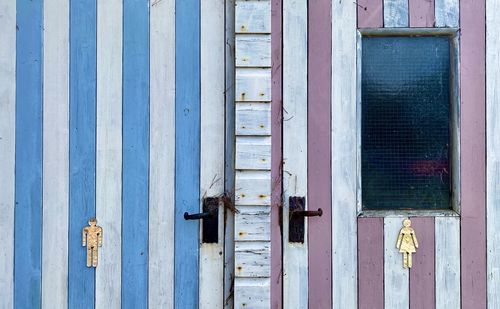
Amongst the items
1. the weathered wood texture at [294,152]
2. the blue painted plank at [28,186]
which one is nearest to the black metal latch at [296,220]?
the weathered wood texture at [294,152]

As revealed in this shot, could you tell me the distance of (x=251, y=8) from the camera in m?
1.87

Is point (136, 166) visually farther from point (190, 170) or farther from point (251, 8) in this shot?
point (251, 8)

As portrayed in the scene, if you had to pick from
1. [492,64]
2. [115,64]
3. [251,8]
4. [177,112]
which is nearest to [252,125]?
[177,112]

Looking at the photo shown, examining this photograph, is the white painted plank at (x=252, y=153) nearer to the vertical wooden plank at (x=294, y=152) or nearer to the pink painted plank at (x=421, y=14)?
the vertical wooden plank at (x=294, y=152)

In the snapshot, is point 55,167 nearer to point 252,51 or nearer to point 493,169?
point 252,51

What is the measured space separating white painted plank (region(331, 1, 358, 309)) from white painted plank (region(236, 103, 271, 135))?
0.77 ft

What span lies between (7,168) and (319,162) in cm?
105

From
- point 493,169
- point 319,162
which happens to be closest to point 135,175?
point 319,162

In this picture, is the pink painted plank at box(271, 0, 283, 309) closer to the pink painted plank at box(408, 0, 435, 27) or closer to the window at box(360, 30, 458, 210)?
the window at box(360, 30, 458, 210)

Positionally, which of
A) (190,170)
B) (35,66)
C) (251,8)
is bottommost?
(190,170)

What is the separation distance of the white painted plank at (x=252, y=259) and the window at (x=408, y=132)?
1.26 ft

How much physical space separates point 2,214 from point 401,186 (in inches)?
53.3

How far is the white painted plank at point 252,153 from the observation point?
1849 mm

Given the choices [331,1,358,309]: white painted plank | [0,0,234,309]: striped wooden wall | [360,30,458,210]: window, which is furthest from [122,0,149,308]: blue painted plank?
[360,30,458,210]: window
